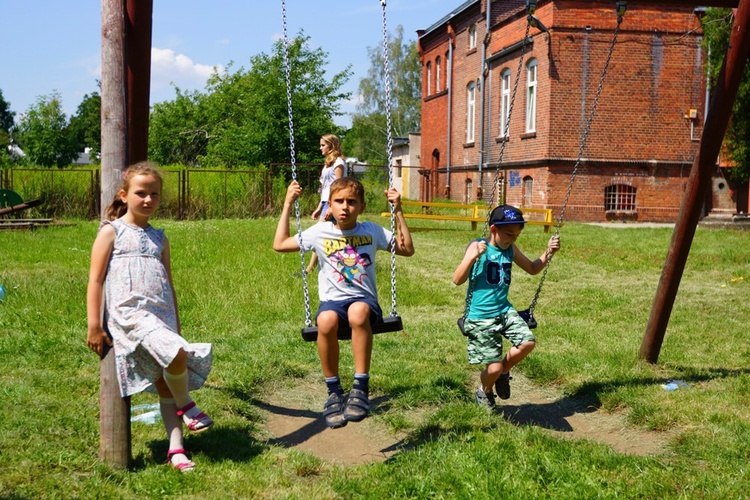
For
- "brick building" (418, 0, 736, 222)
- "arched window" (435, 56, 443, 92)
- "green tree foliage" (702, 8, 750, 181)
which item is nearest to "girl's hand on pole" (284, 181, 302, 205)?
"brick building" (418, 0, 736, 222)

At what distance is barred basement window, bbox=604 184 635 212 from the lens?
24.8m

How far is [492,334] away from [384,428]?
2.98 feet

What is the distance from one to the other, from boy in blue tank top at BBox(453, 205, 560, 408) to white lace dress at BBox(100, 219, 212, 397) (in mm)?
1869

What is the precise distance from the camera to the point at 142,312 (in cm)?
409

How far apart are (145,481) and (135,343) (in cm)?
66

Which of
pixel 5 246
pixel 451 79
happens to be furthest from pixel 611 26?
pixel 5 246

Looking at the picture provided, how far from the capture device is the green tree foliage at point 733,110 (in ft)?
72.7

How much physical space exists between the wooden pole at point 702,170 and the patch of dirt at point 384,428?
3.63ft

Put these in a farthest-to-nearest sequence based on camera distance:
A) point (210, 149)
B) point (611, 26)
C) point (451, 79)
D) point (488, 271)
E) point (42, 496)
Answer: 1. point (210, 149)
2. point (451, 79)
3. point (611, 26)
4. point (488, 271)
5. point (42, 496)

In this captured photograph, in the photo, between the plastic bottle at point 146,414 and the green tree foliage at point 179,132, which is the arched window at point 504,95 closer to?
the plastic bottle at point 146,414

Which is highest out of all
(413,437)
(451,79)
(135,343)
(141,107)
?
(451,79)

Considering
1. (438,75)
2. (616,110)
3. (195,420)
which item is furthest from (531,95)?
(195,420)

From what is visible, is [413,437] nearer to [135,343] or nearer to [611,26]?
[135,343]

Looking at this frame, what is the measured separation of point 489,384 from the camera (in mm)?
5406
